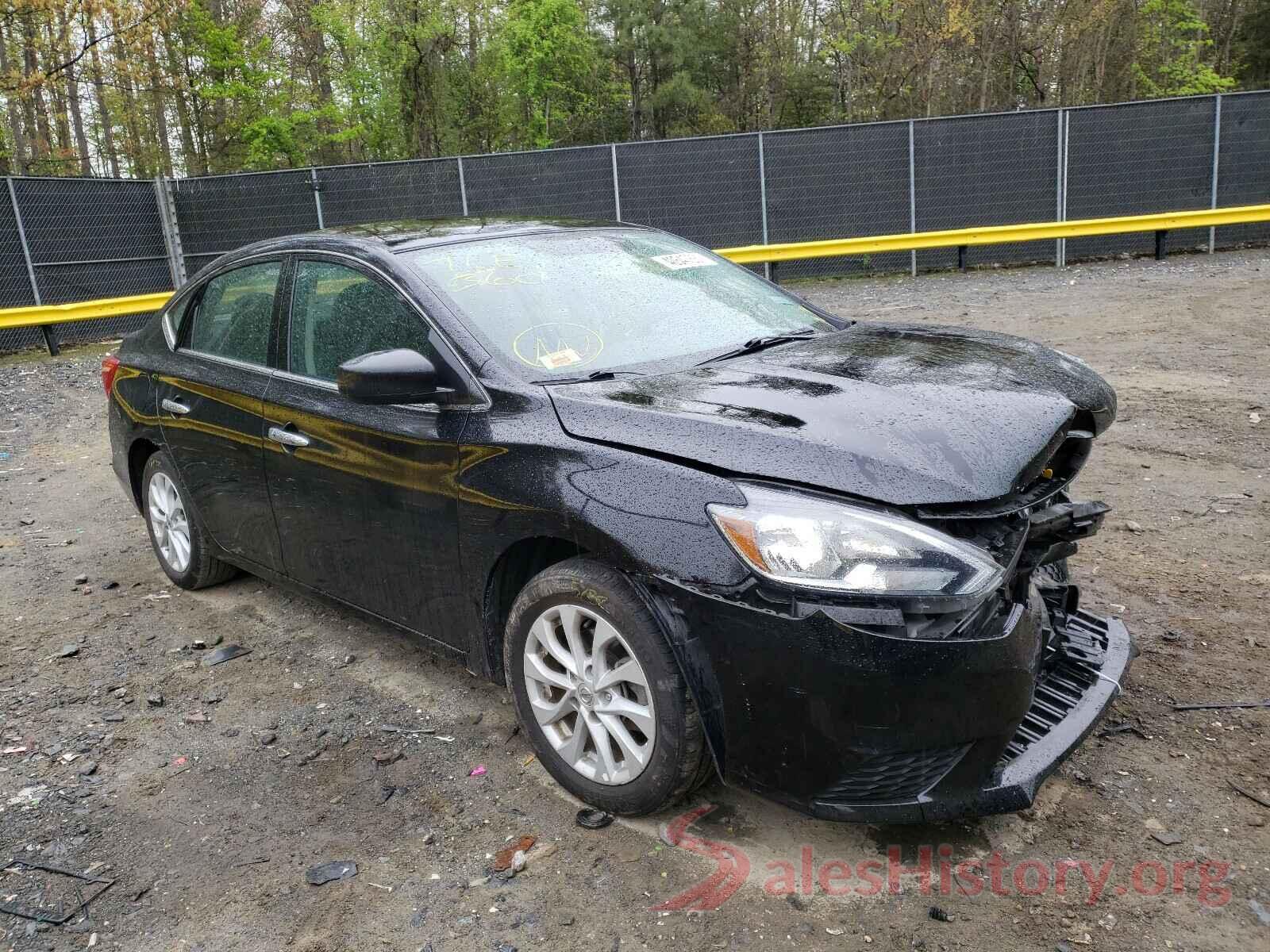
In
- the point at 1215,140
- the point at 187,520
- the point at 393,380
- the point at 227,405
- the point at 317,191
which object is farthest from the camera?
the point at 317,191

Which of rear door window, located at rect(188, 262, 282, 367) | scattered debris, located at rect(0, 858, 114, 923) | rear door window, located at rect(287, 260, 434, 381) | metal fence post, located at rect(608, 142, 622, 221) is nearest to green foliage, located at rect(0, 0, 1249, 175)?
metal fence post, located at rect(608, 142, 622, 221)

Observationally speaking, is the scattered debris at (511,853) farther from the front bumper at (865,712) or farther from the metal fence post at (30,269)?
the metal fence post at (30,269)

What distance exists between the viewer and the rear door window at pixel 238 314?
13.6 feet

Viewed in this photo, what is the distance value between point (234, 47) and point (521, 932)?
29023 millimetres

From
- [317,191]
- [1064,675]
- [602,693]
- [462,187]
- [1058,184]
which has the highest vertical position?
[317,191]

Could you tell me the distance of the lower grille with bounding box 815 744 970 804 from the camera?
8.04 ft

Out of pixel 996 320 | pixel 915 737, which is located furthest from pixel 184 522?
pixel 996 320

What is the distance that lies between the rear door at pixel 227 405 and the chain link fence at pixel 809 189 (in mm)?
10885

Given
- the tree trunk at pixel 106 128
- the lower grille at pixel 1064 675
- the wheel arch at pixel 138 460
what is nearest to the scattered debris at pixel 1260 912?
the lower grille at pixel 1064 675

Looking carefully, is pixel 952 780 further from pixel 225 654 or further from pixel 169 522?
pixel 169 522

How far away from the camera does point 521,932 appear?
2545 mm

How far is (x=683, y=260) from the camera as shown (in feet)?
13.8

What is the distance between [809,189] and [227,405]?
42.5 ft

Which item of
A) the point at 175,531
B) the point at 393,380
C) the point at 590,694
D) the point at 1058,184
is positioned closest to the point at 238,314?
the point at 175,531
